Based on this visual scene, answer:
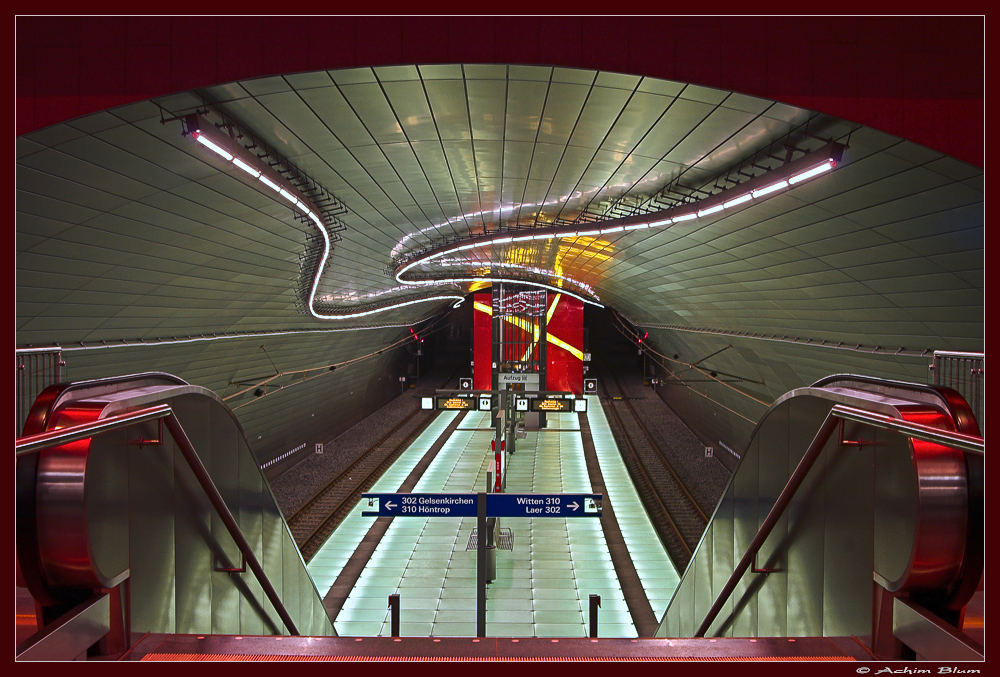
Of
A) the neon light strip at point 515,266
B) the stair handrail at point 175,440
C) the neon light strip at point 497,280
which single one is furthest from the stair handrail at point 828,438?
the neon light strip at point 515,266

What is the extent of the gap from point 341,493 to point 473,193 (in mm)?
9997

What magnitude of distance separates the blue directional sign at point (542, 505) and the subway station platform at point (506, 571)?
3645 millimetres

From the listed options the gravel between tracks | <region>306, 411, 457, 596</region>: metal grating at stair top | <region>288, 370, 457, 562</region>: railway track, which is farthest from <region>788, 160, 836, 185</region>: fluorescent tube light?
<region>288, 370, 457, 562</region>: railway track

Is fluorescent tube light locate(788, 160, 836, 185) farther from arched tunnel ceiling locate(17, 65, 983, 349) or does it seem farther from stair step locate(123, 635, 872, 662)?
stair step locate(123, 635, 872, 662)

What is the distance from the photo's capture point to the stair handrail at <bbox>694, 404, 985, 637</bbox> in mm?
2369

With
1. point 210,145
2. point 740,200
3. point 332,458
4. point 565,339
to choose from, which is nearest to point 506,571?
point 740,200

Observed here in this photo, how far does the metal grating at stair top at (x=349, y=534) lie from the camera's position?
1080 cm

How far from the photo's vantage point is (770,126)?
558 cm

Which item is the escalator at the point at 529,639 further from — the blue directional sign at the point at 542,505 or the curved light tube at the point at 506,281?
the curved light tube at the point at 506,281

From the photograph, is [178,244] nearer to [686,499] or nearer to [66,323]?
[66,323]

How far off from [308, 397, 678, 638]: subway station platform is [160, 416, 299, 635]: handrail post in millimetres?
4349

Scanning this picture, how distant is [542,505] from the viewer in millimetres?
5684

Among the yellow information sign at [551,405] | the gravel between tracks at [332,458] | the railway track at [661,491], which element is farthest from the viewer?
the gravel between tracks at [332,458]

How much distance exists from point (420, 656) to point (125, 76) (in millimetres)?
4434
